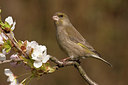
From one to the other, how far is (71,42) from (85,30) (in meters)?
4.70

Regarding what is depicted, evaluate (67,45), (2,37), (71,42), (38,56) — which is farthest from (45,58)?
(71,42)

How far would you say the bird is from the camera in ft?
14.7

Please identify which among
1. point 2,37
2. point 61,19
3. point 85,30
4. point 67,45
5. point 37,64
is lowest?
point 85,30

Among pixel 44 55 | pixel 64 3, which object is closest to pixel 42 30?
pixel 64 3

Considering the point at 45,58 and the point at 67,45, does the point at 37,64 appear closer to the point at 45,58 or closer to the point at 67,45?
the point at 45,58

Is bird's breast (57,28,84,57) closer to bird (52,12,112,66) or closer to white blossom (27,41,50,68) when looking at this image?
bird (52,12,112,66)

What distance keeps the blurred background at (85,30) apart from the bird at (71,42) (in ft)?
12.5

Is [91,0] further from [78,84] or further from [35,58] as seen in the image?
[35,58]

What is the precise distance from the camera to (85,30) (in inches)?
366

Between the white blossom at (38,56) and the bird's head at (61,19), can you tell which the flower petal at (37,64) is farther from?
the bird's head at (61,19)

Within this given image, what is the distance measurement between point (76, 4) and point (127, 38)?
6.88ft

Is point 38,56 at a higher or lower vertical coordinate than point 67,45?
higher

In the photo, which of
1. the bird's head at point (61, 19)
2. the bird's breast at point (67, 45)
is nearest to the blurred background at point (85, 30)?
the bird's head at point (61, 19)

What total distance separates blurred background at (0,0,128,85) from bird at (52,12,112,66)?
3806mm
